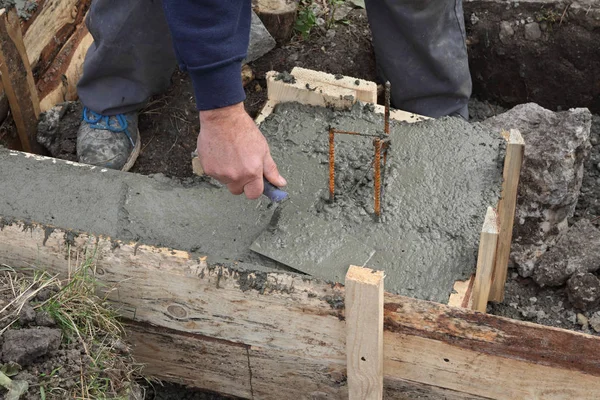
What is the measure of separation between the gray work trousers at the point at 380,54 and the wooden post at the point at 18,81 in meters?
0.24

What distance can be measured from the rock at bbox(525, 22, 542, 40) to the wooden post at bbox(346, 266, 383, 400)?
2299mm

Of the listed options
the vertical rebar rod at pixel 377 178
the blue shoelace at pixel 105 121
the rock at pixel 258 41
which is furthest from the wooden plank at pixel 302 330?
the rock at pixel 258 41

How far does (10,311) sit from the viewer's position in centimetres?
205

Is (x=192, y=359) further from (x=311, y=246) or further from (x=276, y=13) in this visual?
(x=276, y=13)

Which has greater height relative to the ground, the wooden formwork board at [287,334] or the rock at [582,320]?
the wooden formwork board at [287,334]

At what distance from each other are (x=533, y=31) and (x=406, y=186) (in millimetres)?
1587

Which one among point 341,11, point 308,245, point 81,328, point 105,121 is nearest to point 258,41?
point 341,11

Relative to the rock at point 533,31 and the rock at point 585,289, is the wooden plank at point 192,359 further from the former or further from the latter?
the rock at point 533,31

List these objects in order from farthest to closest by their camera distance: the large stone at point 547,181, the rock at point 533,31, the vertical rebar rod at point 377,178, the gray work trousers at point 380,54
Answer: the rock at point 533,31 → the gray work trousers at point 380,54 → the large stone at point 547,181 → the vertical rebar rod at point 377,178

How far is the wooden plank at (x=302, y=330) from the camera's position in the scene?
6.42 ft

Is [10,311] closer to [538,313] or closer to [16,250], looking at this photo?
[16,250]

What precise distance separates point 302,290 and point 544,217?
1.48 meters

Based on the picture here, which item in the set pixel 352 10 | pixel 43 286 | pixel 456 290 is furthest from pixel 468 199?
pixel 352 10

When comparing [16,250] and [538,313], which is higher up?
[16,250]
